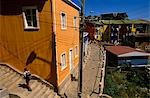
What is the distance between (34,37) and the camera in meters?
16.6


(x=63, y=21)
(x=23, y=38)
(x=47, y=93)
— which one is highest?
(x=63, y=21)

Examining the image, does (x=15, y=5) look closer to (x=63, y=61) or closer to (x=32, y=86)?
(x=63, y=61)

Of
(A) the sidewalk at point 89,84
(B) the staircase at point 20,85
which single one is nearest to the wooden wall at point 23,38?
(B) the staircase at point 20,85

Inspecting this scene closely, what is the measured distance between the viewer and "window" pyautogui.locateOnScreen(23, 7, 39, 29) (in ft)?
53.9

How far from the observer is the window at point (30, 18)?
1644cm

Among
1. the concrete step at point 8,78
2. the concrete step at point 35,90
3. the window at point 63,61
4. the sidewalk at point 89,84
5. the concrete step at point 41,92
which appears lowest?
the sidewalk at point 89,84

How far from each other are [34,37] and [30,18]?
1.40 meters

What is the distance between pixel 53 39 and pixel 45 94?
12.5 feet

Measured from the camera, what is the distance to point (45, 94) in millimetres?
15641

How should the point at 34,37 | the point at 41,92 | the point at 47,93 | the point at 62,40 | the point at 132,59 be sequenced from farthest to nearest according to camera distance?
the point at 132,59, the point at 62,40, the point at 34,37, the point at 47,93, the point at 41,92

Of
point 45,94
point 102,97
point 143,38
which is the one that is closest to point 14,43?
point 45,94

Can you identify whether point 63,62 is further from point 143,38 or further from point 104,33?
point 104,33

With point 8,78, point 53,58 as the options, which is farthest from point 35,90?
point 53,58

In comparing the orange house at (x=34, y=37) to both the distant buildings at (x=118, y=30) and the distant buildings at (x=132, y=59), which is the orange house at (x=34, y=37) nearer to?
the distant buildings at (x=132, y=59)
